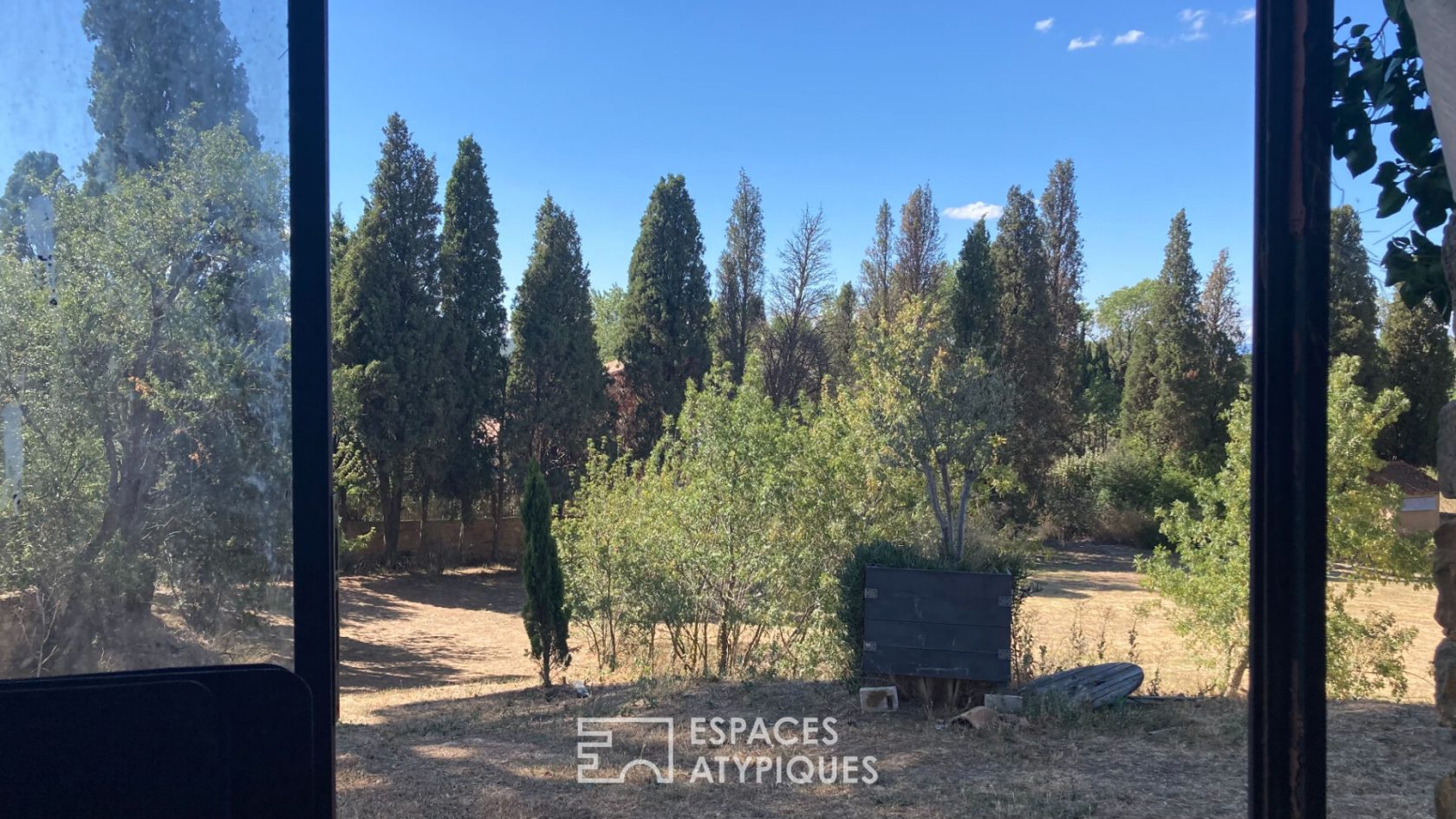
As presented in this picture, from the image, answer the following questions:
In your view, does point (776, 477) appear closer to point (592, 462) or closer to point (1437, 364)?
point (592, 462)

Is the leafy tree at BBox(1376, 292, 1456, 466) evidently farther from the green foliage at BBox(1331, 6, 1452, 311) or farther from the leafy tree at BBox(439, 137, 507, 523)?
the leafy tree at BBox(439, 137, 507, 523)

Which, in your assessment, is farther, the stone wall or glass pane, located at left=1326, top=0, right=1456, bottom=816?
the stone wall

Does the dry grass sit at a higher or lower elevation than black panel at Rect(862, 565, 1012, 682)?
lower

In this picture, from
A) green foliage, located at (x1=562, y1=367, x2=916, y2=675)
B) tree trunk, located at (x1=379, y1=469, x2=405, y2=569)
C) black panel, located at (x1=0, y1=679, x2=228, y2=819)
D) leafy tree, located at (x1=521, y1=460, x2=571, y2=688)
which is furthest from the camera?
tree trunk, located at (x1=379, y1=469, x2=405, y2=569)

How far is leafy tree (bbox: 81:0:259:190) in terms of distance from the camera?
1.22 meters

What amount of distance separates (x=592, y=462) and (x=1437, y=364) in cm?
1302

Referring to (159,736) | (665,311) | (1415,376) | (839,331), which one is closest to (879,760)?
(159,736)

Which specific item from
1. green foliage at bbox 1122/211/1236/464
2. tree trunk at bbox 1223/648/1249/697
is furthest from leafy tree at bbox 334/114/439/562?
green foliage at bbox 1122/211/1236/464

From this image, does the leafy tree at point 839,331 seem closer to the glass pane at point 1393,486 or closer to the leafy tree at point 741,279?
the leafy tree at point 741,279

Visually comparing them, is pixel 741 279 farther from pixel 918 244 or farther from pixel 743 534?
pixel 743 534

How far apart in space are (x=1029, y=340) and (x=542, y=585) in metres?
16.6

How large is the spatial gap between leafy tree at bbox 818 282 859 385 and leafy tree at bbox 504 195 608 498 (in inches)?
235

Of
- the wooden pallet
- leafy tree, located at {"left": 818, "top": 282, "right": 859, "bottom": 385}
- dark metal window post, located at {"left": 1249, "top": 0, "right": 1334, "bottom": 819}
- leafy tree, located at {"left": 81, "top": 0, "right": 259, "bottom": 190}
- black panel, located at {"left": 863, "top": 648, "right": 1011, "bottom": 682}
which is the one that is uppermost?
leafy tree, located at {"left": 818, "top": 282, "right": 859, "bottom": 385}

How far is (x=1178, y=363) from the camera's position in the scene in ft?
72.6
